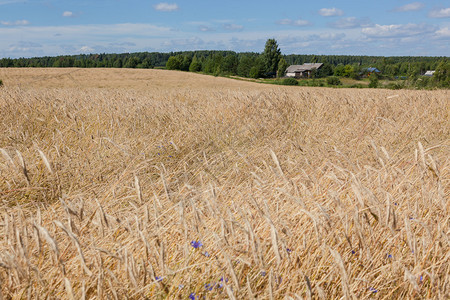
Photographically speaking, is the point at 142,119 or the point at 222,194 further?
the point at 142,119

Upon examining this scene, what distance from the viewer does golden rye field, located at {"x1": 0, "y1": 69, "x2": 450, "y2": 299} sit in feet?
4.18

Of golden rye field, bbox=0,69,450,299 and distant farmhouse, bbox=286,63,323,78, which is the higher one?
distant farmhouse, bbox=286,63,323,78

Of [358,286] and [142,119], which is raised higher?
[142,119]

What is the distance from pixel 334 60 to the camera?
512 ft

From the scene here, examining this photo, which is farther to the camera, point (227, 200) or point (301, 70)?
point (301, 70)

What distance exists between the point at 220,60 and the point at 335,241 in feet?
237

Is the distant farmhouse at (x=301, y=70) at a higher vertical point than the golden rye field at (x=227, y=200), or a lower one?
higher

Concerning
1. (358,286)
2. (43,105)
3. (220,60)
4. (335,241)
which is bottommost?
(358,286)

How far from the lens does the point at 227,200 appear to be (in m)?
2.16

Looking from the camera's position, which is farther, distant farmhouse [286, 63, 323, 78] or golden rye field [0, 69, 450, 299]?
distant farmhouse [286, 63, 323, 78]

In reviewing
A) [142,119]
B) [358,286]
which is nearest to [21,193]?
[142,119]

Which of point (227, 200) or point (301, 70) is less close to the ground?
point (301, 70)

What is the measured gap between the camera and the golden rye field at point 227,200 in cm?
127

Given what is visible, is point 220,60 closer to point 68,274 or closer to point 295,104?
point 295,104
